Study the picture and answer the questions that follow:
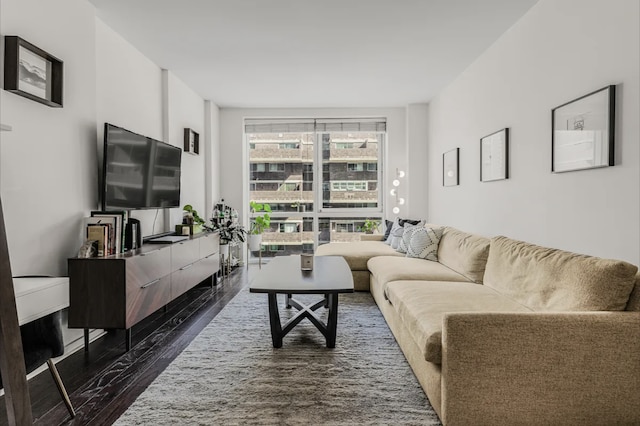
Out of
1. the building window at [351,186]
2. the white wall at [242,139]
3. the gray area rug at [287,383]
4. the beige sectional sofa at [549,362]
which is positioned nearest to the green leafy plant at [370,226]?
the white wall at [242,139]

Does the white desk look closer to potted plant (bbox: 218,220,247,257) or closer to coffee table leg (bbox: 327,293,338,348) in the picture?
coffee table leg (bbox: 327,293,338,348)

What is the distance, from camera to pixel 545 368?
1.76 meters

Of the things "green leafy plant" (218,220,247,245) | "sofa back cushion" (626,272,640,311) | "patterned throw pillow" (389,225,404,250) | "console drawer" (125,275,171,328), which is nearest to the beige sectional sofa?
"sofa back cushion" (626,272,640,311)

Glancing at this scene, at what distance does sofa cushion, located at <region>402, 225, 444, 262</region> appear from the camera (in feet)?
14.1

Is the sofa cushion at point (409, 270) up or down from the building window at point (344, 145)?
down

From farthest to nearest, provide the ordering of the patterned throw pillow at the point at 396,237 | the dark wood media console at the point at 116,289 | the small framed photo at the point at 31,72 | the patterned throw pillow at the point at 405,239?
the patterned throw pillow at the point at 396,237 → the patterned throw pillow at the point at 405,239 → the dark wood media console at the point at 116,289 → the small framed photo at the point at 31,72

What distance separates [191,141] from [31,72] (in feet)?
9.34

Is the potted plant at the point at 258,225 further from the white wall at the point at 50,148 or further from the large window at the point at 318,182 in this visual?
the white wall at the point at 50,148

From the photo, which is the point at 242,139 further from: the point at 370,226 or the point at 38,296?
the point at 38,296

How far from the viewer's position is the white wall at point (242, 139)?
647cm

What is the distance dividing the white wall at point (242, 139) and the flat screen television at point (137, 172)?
6.48 feet

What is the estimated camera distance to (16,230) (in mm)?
2373

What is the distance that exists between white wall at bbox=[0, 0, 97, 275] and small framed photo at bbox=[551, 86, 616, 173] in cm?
335

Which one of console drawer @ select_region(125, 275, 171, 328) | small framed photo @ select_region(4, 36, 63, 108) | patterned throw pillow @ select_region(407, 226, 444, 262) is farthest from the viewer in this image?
patterned throw pillow @ select_region(407, 226, 444, 262)
